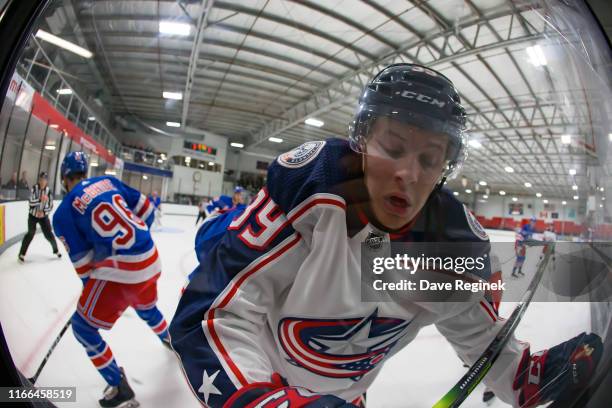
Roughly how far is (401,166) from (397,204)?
51mm

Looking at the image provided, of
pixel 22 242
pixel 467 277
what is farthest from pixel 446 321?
pixel 22 242

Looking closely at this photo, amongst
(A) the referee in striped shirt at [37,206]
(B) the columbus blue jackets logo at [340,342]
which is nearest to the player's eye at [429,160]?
(B) the columbus blue jackets logo at [340,342]

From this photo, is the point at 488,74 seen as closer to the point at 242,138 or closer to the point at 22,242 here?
the point at 242,138

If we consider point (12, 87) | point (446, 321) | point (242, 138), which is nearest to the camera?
point (12, 87)

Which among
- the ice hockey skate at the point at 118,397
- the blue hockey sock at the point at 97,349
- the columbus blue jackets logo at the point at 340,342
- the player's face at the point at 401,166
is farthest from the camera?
the blue hockey sock at the point at 97,349

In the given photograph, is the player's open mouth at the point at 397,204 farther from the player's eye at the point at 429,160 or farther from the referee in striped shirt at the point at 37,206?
the referee in striped shirt at the point at 37,206

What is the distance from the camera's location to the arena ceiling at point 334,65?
34 centimetres

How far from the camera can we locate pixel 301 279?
1.16 feet

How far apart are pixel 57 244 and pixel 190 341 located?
1.78 feet

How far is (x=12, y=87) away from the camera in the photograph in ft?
1.03

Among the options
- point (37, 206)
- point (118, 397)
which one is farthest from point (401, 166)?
point (118, 397)

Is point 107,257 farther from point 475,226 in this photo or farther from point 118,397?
point 475,226

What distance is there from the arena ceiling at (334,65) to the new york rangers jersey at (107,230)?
32 cm

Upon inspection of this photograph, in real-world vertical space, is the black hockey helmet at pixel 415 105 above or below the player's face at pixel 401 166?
above
